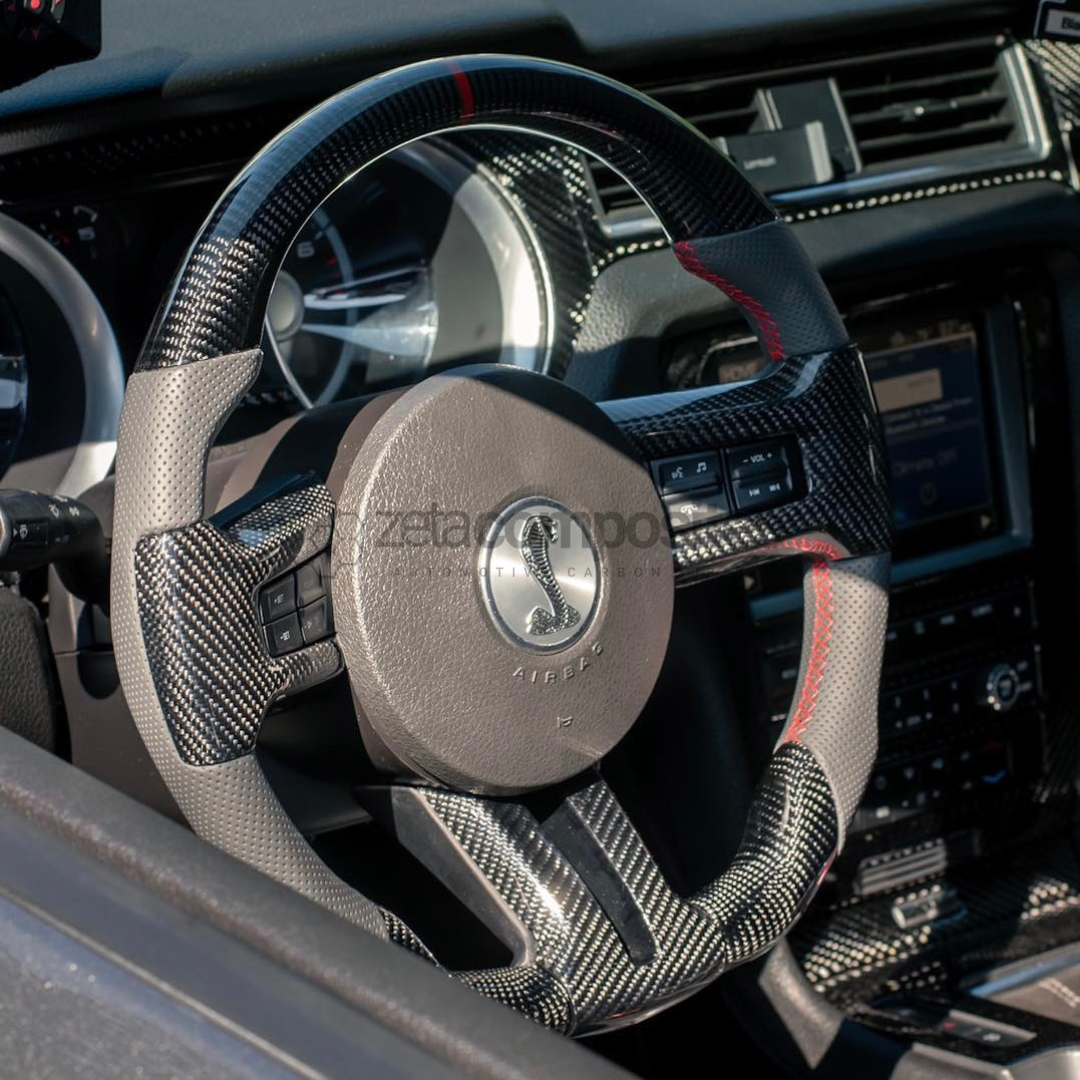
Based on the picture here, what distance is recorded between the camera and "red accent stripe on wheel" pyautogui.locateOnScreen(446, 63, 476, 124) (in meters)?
1.31

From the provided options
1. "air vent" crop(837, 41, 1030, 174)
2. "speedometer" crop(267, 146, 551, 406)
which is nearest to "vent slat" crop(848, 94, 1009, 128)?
"air vent" crop(837, 41, 1030, 174)

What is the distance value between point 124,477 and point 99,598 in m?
0.31

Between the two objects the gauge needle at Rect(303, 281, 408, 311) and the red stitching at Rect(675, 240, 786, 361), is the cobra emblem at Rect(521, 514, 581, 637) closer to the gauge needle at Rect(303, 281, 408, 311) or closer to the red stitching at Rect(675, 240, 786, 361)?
the red stitching at Rect(675, 240, 786, 361)

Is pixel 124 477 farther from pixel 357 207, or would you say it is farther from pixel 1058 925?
pixel 1058 925

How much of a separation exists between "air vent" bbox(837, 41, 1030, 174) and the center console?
185 mm

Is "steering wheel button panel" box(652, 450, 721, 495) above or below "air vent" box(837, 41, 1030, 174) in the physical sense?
below

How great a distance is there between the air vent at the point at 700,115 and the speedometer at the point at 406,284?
0.12 m

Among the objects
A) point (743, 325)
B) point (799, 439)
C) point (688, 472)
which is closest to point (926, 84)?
point (743, 325)

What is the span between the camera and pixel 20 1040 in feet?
2.77

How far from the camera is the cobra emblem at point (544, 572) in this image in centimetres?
132

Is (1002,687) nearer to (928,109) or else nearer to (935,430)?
(935,430)

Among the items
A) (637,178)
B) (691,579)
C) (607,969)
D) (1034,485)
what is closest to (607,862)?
(607,969)

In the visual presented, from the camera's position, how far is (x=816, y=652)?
1.55 m

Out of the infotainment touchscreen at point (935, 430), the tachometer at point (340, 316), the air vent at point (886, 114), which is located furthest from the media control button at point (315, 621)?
the infotainment touchscreen at point (935, 430)
